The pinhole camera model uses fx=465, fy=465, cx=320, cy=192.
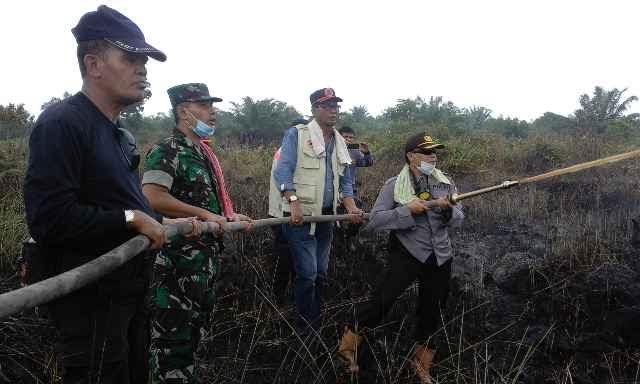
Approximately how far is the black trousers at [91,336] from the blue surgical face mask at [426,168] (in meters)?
2.31

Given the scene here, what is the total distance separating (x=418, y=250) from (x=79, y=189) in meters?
2.28

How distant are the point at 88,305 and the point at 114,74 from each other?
90 cm

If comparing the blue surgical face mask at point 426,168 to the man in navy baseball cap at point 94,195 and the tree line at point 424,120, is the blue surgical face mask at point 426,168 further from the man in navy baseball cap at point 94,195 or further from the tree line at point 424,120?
the tree line at point 424,120

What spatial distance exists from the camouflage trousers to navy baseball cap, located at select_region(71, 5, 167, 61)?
102 cm

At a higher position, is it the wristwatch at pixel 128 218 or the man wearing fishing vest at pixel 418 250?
the wristwatch at pixel 128 218

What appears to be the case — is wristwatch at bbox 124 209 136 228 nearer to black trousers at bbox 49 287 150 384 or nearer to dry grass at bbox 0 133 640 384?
black trousers at bbox 49 287 150 384

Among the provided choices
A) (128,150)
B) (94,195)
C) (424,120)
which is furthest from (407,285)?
(424,120)

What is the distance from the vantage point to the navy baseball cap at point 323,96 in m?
3.91

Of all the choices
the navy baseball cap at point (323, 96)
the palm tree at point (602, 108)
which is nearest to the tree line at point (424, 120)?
the palm tree at point (602, 108)

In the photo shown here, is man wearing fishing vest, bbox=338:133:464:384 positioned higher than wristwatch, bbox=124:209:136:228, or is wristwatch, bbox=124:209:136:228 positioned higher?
→ wristwatch, bbox=124:209:136:228

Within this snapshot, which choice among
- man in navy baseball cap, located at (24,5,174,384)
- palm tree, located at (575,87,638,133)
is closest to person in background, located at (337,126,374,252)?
man in navy baseball cap, located at (24,5,174,384)

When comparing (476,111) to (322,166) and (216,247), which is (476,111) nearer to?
(322,166)

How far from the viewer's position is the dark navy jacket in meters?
1.52

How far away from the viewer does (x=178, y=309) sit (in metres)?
2.37
